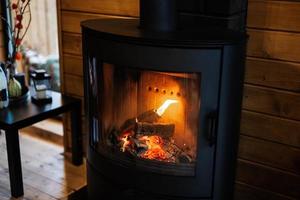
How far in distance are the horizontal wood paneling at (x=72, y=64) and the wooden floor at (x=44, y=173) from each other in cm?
53

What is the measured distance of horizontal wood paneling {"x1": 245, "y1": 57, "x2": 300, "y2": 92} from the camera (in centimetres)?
160

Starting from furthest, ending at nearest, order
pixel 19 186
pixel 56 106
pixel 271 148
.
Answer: pixel 56 106, pixel 19 186, pixel 271 148

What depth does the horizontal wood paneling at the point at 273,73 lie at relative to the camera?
1.60m

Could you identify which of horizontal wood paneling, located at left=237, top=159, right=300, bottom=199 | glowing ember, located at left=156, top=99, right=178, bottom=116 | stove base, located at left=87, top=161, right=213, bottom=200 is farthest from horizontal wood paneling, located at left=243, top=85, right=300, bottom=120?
stove base, located at left=87, top=161, right=213, bottom=200

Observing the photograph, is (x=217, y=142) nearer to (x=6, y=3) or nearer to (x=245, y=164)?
(x=245, y=164)

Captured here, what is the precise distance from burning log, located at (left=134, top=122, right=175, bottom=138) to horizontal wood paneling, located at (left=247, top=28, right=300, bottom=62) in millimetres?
470

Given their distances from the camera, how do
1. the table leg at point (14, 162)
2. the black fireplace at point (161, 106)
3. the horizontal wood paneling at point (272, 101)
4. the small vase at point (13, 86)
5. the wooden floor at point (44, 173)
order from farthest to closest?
1. the small vase at point (13, 86)
2. the wooden floor at point (44, 173)
3. the table leg at point (14, 162)
4. the horizontal wood paneling at point (272, 101)
5. the black fireplace at point (161, 106)

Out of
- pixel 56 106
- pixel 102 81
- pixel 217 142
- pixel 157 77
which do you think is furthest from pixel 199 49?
pixel 56 106

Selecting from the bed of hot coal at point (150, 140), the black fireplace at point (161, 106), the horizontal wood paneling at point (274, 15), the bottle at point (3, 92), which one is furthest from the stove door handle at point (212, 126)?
the bottle at point (3, 92)

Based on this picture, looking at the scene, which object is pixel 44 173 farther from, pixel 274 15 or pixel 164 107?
pixel 274 15

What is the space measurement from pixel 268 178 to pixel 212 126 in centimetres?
52

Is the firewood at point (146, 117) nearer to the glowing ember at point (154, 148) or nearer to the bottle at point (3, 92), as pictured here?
the glowing ember at point (154, 148)

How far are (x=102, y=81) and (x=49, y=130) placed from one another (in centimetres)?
114

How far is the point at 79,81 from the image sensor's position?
225cm
